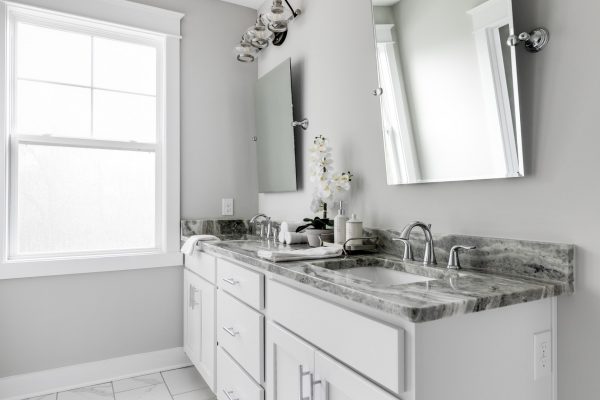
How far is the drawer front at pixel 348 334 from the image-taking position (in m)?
0.84

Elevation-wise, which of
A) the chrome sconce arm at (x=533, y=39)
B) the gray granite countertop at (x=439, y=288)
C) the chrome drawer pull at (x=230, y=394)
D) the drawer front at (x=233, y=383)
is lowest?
the chrome drawer pull at (x=230, y=394)

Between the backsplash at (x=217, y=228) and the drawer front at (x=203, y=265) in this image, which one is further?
the backsplash at (x=217, y=228)

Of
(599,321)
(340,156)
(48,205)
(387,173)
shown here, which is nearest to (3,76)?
(48,205)

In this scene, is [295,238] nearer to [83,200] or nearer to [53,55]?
[83,200]

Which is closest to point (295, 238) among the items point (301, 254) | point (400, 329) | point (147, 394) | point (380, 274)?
point (301, 254)

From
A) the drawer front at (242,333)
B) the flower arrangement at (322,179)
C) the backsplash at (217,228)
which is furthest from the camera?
the backsplash at (217,228)

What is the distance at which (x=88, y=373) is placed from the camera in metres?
2.36

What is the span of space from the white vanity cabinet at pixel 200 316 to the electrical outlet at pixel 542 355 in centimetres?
A: 145

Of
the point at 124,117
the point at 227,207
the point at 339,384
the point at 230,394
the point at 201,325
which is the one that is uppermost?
the point at 124,117

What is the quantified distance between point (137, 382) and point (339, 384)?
1860 millimetres

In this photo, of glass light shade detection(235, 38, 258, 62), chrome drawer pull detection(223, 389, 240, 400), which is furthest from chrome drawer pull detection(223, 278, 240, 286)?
glass light shade detection(235, 38, 258, 62)

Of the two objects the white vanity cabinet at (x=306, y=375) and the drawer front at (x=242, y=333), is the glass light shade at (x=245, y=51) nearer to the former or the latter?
the drawer front at (x=242, y=333)

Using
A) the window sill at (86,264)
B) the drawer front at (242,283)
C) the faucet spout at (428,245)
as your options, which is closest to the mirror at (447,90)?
the faucet spout at (428,245)

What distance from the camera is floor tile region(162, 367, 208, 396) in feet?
7.55
